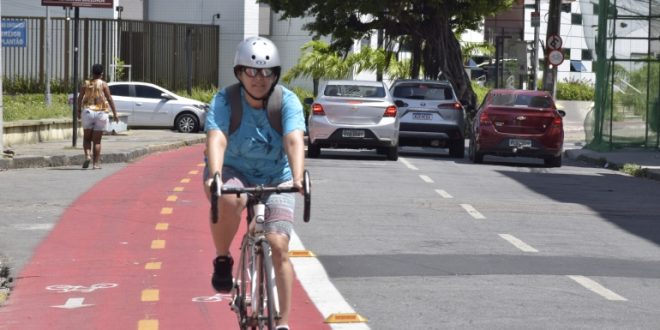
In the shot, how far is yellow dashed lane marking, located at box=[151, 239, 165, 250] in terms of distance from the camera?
12.6 m

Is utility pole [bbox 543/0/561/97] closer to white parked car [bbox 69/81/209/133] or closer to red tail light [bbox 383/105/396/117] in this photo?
white parked car [bbox 69/81/209/133]

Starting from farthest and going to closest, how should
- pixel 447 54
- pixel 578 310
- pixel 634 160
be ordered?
pixel 447 54
pixel 634 160
pixel 578 310

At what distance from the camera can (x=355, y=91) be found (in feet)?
86.3

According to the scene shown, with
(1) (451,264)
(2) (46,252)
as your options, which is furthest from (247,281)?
(2) (46,252)

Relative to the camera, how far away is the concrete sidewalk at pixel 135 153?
22.8 meters

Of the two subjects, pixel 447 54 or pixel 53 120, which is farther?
pixel 447 54

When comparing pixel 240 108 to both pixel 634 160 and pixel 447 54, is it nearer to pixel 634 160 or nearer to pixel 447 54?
pixel 634 160

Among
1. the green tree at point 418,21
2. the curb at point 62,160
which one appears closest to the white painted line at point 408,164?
the curb at point 62,160

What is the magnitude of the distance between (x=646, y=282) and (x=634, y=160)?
17411 mm

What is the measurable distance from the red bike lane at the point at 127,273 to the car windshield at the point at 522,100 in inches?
421

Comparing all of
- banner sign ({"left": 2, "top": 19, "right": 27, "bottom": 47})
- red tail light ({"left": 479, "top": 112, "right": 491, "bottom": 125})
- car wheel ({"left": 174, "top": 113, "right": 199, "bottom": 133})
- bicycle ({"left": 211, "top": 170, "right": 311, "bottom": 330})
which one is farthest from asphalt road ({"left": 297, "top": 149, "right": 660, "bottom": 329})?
banner sign ({"left": 2, "top": 19, "right": 27, "bottom": 47})

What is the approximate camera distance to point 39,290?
10.3 meters

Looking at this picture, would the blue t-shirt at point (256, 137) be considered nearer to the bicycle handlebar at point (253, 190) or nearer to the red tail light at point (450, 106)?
the bicycle handlebar at point (253, 190)

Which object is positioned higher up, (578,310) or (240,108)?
(240,108)
